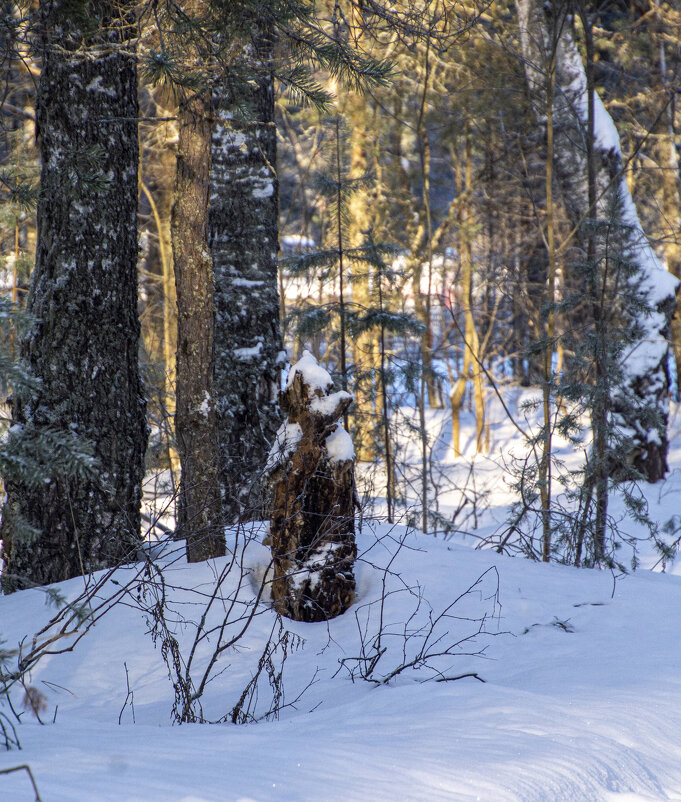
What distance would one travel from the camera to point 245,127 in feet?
20.3

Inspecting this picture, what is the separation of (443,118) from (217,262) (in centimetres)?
1133

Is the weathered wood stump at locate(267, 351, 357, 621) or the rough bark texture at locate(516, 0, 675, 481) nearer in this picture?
the weathered wood stump at locate(267, 351, 357, 621)

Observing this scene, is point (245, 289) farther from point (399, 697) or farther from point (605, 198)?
point (605, 198)

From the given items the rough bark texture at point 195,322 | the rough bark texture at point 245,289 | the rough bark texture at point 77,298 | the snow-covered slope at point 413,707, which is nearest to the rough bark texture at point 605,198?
the rough bark texture at point 245,289

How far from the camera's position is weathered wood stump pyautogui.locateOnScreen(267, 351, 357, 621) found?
165 inches

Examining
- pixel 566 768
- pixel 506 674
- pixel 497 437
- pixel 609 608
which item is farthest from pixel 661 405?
pixel 566 768

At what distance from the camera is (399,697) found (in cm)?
306

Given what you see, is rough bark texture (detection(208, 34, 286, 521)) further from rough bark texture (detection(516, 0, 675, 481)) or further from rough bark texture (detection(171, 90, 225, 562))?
rough bark texture (detection(516, 0, 675, 481))

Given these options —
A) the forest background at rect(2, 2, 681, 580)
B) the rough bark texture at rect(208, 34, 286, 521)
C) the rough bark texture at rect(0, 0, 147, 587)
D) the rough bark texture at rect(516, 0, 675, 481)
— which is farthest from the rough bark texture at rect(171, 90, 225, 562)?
the rough bark texture at rect(516, 0, 675, 481)

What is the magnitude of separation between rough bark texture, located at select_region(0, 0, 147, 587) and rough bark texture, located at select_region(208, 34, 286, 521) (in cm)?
118

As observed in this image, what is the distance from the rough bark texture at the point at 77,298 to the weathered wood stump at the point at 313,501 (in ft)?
3.64

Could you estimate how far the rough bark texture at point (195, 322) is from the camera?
4492 mm

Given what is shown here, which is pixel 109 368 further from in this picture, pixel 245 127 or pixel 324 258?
pixel 324 258

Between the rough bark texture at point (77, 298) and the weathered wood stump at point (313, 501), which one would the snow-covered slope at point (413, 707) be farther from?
the rough bark texture at point (77, 298)
